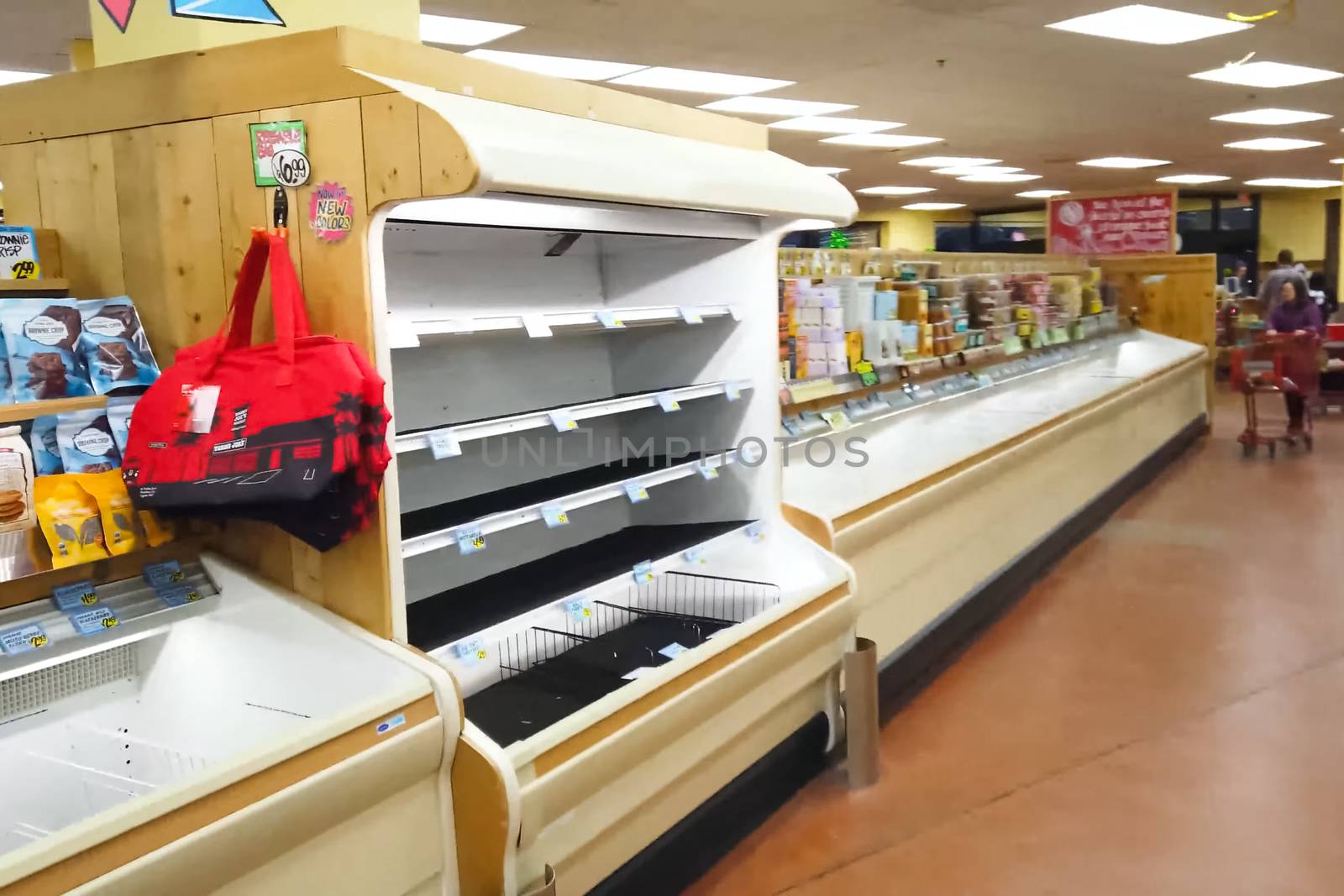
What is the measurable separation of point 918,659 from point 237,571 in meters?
2.70

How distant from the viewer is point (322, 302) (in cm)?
210

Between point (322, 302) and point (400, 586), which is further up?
point (322, 302)

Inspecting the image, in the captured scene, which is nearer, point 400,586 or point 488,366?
point 400,586

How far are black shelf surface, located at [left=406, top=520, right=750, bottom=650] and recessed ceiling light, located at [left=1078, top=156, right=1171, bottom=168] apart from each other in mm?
12638

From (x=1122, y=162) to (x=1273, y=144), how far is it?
1.85 metres

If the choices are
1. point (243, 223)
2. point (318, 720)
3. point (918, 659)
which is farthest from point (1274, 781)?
point (243, 223)

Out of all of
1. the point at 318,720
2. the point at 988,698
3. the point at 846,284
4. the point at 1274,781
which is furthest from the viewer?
the point at 846,284

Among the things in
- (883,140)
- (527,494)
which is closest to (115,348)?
(527,494)

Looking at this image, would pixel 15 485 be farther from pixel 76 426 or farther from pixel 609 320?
pixel 609 320

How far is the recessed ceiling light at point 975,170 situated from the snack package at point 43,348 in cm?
1407

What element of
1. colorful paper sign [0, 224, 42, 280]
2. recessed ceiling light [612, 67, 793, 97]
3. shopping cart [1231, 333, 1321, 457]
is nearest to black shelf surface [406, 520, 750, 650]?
colorful paper sign [0, 224, 42, 280]

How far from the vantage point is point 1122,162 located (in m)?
14.6

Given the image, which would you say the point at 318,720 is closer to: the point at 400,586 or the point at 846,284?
the point at 400,586

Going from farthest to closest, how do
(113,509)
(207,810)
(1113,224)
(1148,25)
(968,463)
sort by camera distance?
(1113,224), (1148,25), (968,463), (113,509), (207,810)
